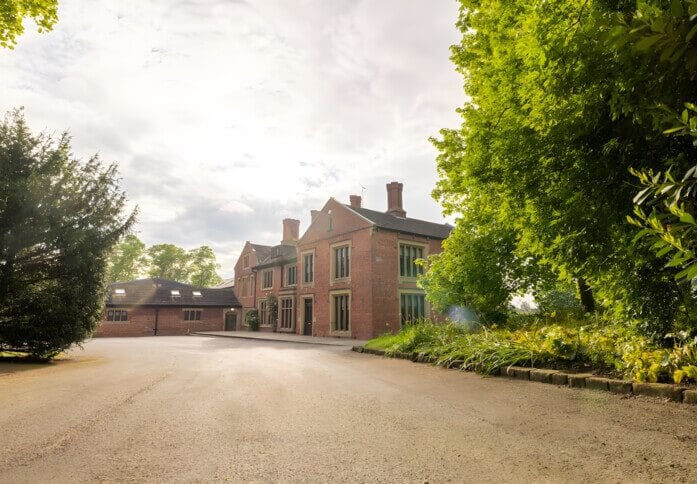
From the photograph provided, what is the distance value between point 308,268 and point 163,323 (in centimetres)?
1703

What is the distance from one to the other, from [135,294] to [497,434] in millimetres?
39317

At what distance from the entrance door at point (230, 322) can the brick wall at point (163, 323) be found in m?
0.45

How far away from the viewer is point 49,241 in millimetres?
Result: 11906

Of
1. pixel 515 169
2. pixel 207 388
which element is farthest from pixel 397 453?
pixel 515 169

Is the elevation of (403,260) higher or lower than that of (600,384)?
higher

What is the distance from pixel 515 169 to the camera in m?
7.81

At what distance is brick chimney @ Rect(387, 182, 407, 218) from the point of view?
1161 inches

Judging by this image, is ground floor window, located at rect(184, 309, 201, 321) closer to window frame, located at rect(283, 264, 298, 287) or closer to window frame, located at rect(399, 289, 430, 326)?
window frame, located at rect(283, 264, 298, 287)

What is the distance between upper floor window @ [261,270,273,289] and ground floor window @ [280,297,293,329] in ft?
12.1

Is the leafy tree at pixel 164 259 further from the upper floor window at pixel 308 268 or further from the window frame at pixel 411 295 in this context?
the window frame at pixel 411 295

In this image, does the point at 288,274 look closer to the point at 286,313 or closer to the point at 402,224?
the point at 286,313

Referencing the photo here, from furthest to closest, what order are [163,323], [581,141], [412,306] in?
[163,323]
[412,306]
[581,141]

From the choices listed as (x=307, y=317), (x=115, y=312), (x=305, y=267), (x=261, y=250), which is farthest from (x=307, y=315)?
(x=115, y=312)

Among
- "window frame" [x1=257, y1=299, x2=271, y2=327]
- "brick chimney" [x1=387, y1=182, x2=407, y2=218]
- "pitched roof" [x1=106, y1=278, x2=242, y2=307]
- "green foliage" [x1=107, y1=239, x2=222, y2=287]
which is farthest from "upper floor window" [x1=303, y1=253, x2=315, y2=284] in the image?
"green foliage" [x1=107, y1=239, x2=222, y2=287]
